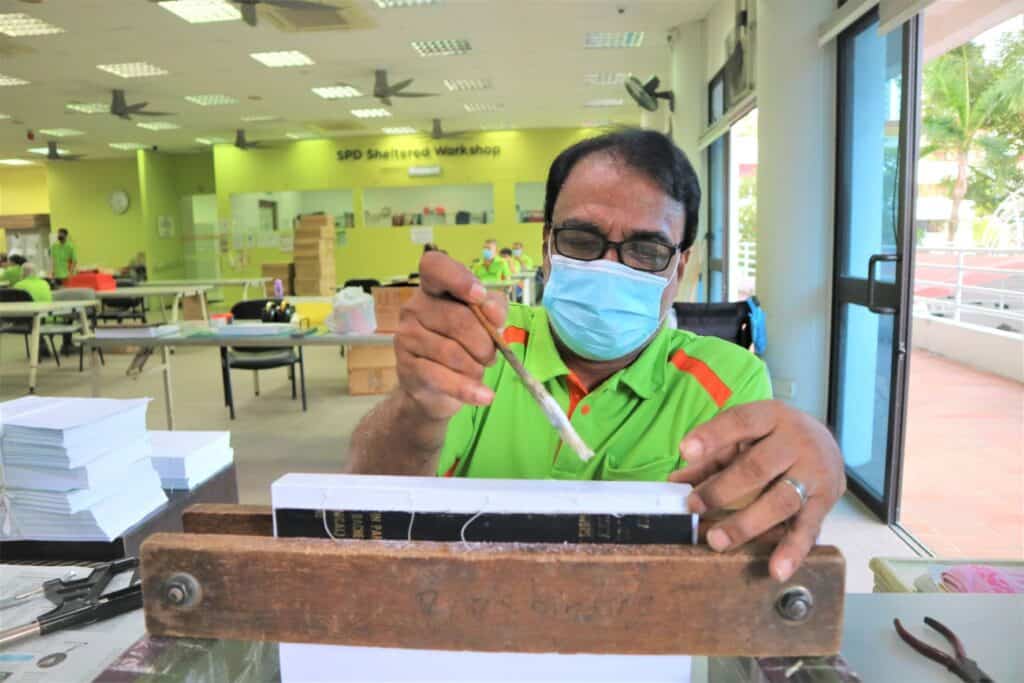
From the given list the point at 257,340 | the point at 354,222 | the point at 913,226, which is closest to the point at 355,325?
the point at 257,340

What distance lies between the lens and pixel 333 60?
8297 millimetres

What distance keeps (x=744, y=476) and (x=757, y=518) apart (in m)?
0.04

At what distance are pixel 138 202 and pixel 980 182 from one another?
17311mm

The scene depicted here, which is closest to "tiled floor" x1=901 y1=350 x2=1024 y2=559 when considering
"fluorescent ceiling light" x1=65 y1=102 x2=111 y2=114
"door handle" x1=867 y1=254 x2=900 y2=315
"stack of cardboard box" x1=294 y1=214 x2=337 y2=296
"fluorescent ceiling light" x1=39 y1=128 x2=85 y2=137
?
"door handle" x1=867 y1=254 x2=900 y2=315

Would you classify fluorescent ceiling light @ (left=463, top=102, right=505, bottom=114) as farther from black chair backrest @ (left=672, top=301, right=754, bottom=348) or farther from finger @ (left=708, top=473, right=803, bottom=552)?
finger @ (left=708, top=473, right=803, bottom=552)

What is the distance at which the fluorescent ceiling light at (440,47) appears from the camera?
25.5 ft

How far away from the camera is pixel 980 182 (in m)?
3.99

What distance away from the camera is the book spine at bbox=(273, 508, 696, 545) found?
576mm

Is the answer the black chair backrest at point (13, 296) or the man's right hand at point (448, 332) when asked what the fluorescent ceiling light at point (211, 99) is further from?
the man's right hand at point (448, 332)

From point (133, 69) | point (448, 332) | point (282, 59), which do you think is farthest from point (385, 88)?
point (448, 332)

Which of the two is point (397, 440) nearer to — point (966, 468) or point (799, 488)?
point (799, 488)

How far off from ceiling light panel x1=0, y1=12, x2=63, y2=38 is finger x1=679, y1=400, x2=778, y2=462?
812cm

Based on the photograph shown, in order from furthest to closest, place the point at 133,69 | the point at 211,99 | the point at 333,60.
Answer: the point at 211,99 → the point at 133,69 → the point at 333,60

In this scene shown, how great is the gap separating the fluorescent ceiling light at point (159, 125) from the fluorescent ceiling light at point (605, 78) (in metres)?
7.52
